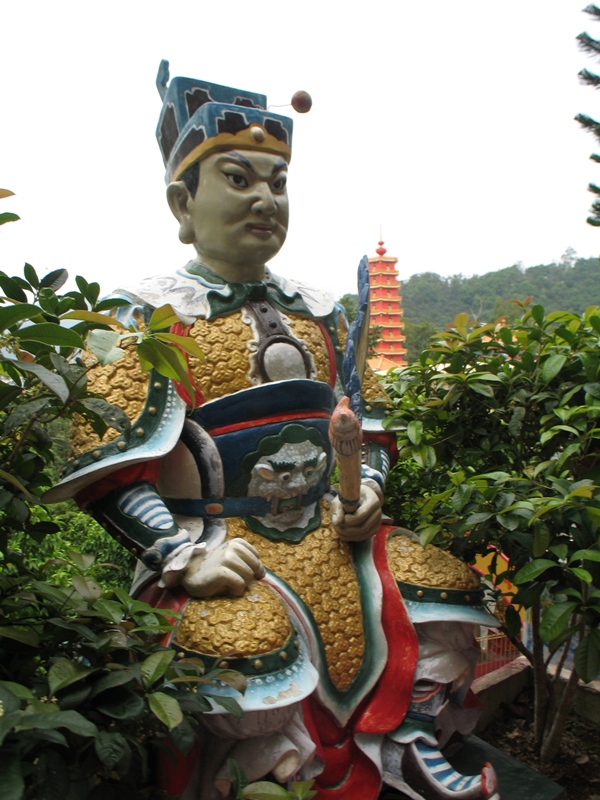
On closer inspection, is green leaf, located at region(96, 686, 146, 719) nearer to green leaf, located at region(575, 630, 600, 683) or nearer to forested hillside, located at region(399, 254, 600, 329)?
green leaf, located at region(575, 630, 600, 683)

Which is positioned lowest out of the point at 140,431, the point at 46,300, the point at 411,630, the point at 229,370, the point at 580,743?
the point at 580,743

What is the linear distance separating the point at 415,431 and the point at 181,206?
1.03 meters

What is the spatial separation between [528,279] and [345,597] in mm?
35401

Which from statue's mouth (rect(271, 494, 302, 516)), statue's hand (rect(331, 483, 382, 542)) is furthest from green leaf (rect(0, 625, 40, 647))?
statue's hand (rect(331, 483, 382, 542))

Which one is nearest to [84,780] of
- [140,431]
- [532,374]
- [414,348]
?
[140,431]

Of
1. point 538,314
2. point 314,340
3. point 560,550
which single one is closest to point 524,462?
point 538,314

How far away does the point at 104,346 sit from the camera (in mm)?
1216

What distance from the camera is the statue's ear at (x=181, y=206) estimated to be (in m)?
2.19

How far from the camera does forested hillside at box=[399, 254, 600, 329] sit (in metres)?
31.5

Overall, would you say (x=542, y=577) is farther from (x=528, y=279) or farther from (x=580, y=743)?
(x=528, y=279)

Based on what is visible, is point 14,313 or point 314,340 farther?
point 314,340

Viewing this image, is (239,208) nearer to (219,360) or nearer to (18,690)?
(219,360)

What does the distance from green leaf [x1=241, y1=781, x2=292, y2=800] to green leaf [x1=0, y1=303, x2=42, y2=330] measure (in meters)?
0.98

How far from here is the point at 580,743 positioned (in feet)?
9.22
